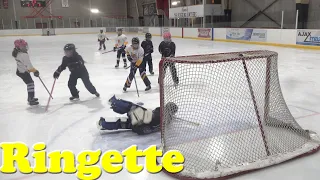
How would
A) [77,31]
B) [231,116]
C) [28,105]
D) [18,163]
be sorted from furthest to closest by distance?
1. [77,31]
2. [28,105]
3. [231,116]
4. [18,163]

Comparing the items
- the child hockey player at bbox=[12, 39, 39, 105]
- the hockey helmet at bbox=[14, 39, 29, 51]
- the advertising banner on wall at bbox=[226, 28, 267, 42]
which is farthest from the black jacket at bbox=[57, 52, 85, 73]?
the advertising banner on wall at bbox=[226, 28, 267, 42]

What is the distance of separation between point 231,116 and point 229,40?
12.1 meters

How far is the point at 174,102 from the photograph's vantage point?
2793 millimetres

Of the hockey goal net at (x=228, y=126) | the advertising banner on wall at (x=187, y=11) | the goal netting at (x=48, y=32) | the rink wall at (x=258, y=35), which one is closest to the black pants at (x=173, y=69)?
the hockey goal net at (x=228, y=126)

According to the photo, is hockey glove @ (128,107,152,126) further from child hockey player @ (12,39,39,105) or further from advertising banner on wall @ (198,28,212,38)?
advertising banner on wall @ (198,28,212,38)

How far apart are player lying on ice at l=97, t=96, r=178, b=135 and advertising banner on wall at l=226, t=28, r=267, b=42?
1106cm

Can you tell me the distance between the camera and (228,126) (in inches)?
127

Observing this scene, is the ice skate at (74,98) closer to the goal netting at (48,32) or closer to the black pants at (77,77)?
the black pants at (77,77)

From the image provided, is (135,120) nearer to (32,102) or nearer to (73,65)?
(73,65)

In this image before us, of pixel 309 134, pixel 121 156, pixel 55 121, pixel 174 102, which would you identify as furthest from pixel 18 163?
pixel 309 134

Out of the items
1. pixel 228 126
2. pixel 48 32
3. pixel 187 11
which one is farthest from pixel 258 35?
pixel 48 32

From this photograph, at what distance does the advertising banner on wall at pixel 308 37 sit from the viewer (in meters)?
10.7

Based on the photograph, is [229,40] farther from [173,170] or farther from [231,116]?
[173,170]

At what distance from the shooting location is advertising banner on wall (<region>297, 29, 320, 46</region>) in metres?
10.7
